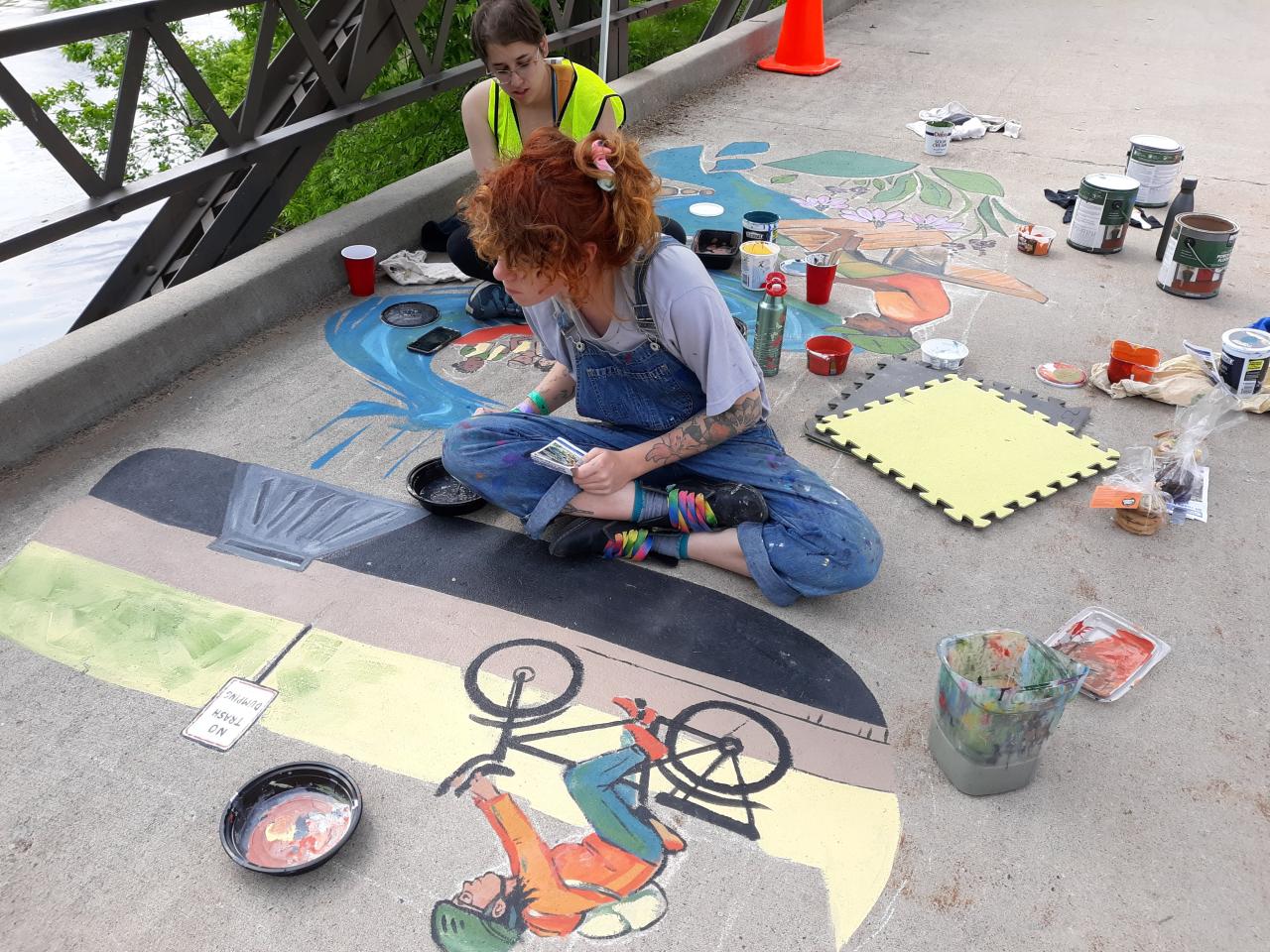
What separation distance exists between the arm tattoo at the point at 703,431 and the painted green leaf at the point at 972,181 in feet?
11.8

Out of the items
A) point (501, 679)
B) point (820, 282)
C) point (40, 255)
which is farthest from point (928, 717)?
point (40, 255)

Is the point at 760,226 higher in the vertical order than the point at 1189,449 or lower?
higher

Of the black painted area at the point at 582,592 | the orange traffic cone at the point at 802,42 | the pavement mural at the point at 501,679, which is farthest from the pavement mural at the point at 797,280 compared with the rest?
the orange traffic cone at the point at 802,42

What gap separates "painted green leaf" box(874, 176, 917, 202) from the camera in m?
5.51

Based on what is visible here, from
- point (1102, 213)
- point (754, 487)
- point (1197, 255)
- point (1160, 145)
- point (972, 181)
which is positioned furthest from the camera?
point (972, 181)

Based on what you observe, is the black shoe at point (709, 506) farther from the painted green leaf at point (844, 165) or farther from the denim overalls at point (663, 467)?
the painted green leaf at point (844, 165)

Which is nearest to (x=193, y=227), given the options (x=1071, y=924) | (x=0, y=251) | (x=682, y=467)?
(x=0, y=251)

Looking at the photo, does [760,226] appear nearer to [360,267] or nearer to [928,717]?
[360,267]

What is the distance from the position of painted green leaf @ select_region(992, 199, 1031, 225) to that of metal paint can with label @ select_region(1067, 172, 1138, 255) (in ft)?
1.25

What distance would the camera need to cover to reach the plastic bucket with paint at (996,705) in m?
2.05

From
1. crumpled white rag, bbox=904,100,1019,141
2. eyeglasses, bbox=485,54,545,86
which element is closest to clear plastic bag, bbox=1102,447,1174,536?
eyeglasses, bbox=485,54,545,86

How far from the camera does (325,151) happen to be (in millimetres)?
11547

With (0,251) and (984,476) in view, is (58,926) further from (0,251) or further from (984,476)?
(984,476)

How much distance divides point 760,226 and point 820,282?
1.41 ft
